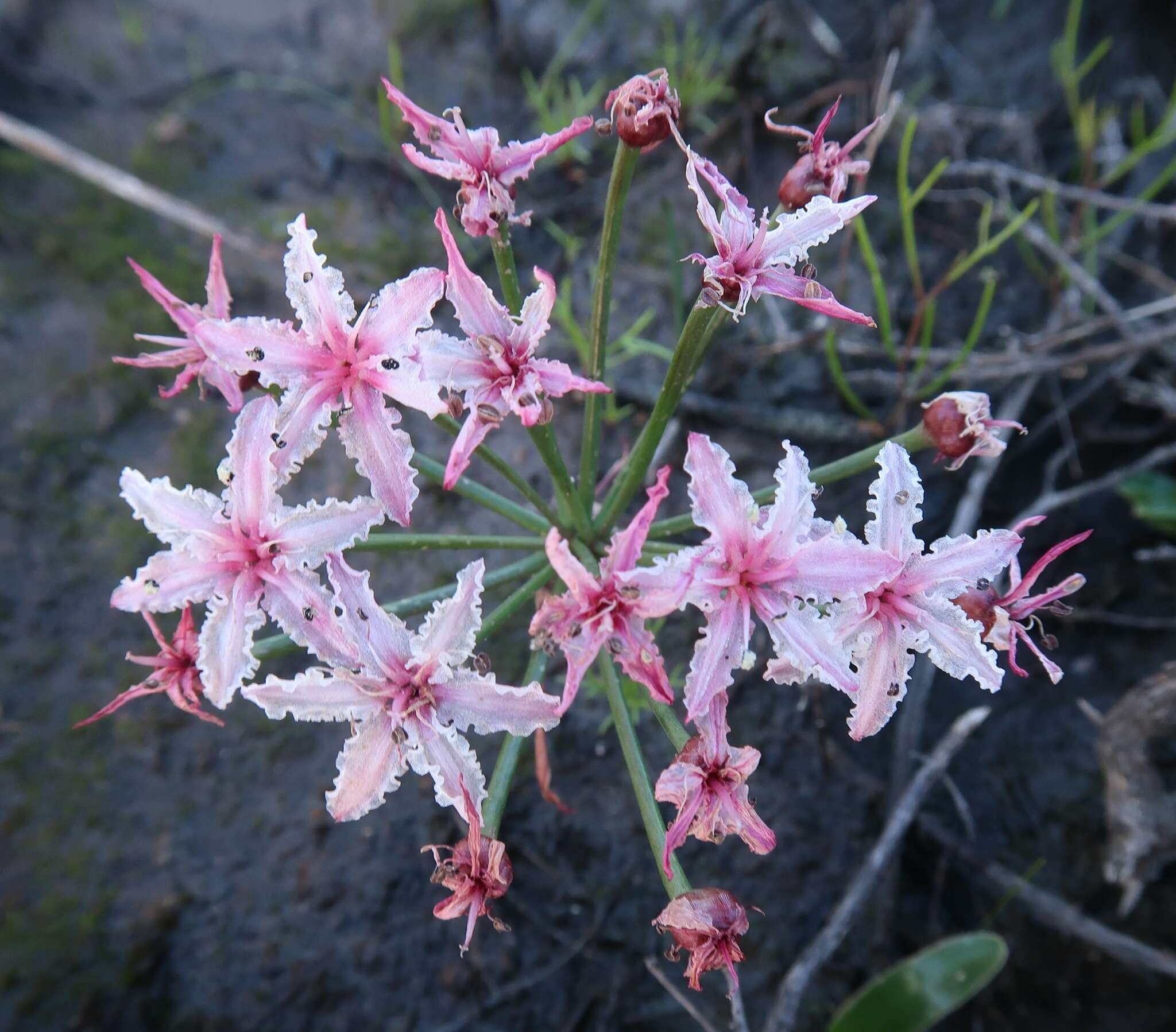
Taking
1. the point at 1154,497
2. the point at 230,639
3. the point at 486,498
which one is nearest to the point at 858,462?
the point at 486,498

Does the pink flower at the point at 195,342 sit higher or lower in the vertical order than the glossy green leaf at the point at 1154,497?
higher

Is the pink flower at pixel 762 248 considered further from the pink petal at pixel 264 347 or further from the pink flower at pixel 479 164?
the pink petal at pixel 264 347

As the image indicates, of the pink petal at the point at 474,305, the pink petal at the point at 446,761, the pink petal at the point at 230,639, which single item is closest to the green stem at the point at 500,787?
the pink petal at the point at 446,761

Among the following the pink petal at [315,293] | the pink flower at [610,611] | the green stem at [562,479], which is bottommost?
the pink flower at [610,611]

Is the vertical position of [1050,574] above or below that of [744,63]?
below

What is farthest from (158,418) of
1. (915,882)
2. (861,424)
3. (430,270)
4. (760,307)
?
(915,882)

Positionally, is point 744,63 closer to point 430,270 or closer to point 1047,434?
point 1047,434

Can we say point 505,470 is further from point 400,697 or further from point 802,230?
point 802,230
